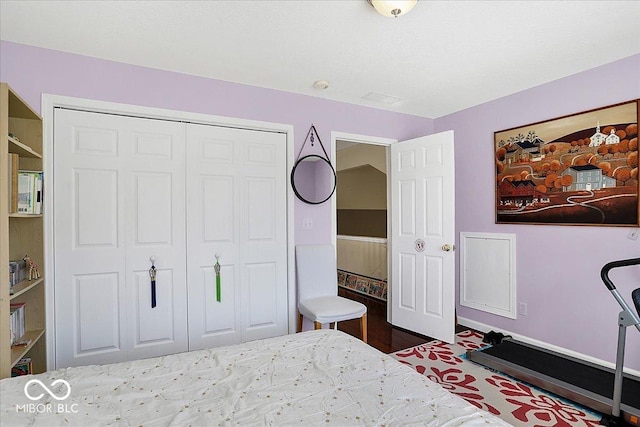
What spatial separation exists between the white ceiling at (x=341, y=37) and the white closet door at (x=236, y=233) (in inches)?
23.8

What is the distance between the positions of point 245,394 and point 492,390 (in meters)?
1.97

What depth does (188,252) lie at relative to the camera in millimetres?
2873

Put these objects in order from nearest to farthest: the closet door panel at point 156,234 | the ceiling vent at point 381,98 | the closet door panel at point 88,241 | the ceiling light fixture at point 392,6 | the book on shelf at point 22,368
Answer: the ceiling light fixture at point 392,6
the book on shelf at point 22,368
the closet door panel at point 88,241
the closet door panel at point 156,234
the ceiling vent at point 381,98

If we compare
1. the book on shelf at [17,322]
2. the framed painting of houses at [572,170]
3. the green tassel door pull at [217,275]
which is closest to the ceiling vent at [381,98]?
the framed painting of houses at [572,170]

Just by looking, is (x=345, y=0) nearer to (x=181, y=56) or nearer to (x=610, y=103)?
(x=181, y=56)

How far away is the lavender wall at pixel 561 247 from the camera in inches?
103

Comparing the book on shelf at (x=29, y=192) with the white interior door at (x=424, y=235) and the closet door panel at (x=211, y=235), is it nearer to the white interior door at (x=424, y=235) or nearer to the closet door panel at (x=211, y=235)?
the closet door panel at (x=211, y=235)

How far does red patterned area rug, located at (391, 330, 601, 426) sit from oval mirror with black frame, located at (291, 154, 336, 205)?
5.40 ft

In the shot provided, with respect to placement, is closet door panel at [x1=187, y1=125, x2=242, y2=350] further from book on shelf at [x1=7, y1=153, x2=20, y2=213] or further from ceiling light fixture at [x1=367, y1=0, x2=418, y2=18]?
ceiling light fixture at [x1=367, y1=0, x2=418, y2=18]

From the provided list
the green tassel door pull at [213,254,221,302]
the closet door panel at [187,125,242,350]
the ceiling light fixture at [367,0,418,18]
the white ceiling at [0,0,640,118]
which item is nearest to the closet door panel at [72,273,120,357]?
the closet door panel at [187,125,242,350]

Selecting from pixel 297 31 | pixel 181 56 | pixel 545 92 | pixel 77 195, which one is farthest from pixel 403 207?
pixel 77 195

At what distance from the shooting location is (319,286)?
129 inches

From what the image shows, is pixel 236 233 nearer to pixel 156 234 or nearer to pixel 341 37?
pixel 156 234

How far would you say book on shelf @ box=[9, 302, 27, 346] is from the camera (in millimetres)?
2016
